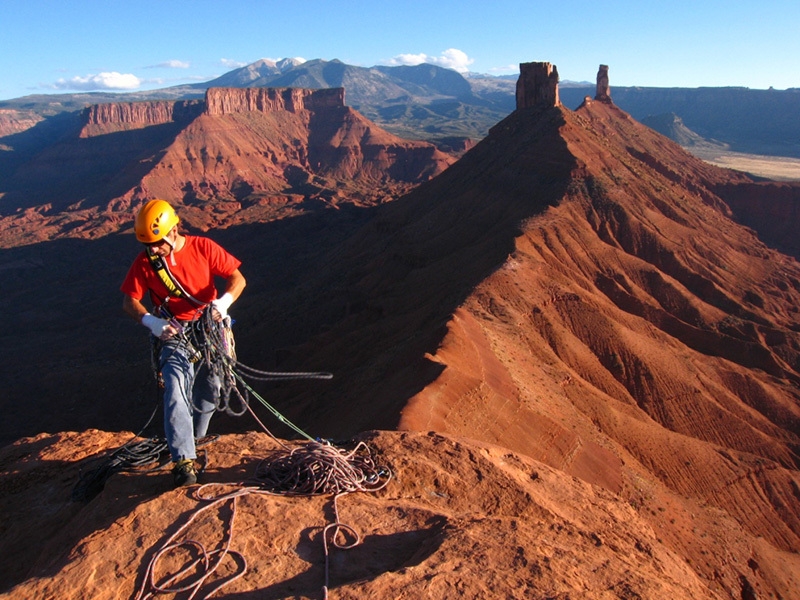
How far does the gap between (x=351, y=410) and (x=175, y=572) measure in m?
12.1

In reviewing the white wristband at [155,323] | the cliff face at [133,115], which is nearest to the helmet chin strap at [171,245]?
the white wristband at [155,323]

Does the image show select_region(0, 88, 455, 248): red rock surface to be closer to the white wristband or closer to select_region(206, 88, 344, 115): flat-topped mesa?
select_region(206, 88, 344, 115): flat-topped mesa

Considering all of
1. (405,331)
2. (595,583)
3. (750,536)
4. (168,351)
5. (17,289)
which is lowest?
(17,289)

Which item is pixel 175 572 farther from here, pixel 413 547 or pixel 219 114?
pixel 219 114

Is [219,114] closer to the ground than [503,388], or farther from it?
farther from it

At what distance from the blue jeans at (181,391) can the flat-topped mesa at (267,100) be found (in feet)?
363

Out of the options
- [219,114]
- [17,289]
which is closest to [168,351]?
[17,289]

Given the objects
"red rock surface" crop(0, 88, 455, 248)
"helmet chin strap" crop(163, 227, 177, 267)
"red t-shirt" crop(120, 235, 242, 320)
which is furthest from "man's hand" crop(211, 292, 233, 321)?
"red rock surface" crop(0, 88, 455, 248)

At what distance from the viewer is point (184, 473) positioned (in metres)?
6.47

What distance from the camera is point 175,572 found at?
5172mm

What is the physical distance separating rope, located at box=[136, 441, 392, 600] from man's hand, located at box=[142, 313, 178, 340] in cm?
188

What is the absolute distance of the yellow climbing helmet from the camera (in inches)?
259

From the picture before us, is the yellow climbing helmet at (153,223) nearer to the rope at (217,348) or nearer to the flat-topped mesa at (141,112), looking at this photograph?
the rope at (217,348)

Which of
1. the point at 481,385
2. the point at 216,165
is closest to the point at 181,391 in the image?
the point at 481,385
